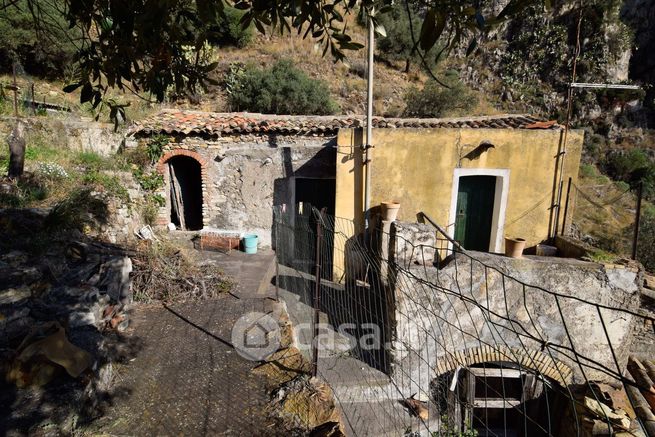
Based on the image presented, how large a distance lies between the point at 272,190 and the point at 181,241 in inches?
102

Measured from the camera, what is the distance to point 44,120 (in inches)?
380

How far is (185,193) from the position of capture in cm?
1133

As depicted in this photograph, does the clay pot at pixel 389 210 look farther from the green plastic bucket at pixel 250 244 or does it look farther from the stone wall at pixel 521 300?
the green plastic bucket at pixel 250 244

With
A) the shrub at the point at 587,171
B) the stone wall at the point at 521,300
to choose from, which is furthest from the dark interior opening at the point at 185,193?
the shrub at the point at 587,171

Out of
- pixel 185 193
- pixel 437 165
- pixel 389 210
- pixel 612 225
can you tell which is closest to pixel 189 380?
pixel 389 210

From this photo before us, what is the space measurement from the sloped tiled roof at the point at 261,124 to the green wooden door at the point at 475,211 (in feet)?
7.21

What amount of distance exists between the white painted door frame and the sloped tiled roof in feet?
6.51

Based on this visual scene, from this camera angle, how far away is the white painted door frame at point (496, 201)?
7734 mm

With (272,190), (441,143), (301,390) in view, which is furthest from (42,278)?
(441,143)

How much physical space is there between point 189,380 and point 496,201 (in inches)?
271

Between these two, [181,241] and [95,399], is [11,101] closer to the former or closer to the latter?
[181,241]

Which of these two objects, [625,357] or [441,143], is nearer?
[625,357]

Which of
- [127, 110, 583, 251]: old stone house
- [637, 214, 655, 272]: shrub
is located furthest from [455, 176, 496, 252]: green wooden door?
[637, 214, 655, 272]: shrub

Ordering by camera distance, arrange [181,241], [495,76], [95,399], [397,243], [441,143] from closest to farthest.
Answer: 1. [95,399]
2. [397,243]
3. [441,143]
4. [181,241]
5. [495,76]
